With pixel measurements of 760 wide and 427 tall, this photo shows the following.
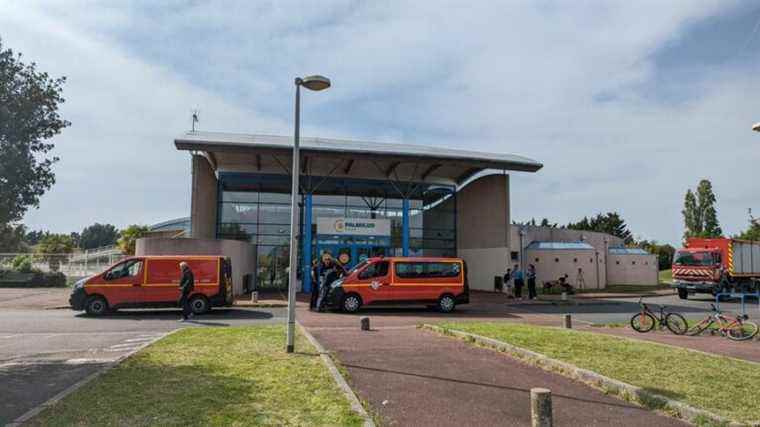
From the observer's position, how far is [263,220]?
102 feet

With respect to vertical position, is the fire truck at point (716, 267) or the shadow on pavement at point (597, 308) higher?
the fire truck at point (716, 267)

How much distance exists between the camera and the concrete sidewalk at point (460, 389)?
5.70m

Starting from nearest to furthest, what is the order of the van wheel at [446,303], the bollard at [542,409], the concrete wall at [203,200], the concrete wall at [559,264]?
1. the bollard at [542,409]
2. the van wheel at [446,303]
3. the concrete wall at [203,200]
4. the concrete wall at [559,264]

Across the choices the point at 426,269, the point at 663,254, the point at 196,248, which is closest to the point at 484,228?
the point at 426,269

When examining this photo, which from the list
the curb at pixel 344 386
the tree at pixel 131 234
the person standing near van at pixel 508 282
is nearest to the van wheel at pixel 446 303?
the curb at pixel 344 386

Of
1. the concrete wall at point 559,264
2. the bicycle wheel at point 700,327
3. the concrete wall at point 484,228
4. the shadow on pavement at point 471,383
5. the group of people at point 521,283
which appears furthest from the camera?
the concrete wall at point 559,264

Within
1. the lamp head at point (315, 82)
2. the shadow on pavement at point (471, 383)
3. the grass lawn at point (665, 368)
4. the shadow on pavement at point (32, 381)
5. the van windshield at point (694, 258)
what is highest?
the lamp head at point (315, 82)

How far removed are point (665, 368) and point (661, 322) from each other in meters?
6.41

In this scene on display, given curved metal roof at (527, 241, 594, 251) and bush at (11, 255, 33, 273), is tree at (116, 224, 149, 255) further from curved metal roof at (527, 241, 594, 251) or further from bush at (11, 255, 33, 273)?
curved metal roof at (527, 241, 594, 251)

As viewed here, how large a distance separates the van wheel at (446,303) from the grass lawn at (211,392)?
10046 millimetres

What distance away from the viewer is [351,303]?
1822 centimetres

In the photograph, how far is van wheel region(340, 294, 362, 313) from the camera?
18.2 meters

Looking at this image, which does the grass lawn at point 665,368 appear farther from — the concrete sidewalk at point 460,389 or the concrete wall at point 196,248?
the concrete wall at point 196,248

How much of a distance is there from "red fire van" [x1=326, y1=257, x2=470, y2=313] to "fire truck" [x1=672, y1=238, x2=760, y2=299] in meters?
14.7
